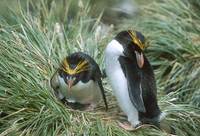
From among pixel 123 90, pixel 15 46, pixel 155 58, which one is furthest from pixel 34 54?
pixel 155 58

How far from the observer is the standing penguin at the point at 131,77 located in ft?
16.5

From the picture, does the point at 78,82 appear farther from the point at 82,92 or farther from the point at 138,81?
the point at 138,81

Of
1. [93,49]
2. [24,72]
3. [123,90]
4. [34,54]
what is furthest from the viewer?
[93,49]

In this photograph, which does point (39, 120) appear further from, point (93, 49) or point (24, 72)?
point (93, 49)

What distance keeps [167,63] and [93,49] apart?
792mm

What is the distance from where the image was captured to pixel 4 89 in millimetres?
5188

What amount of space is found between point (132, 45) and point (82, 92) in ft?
1.55

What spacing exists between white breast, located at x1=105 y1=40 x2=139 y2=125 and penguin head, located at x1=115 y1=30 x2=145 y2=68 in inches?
1.1

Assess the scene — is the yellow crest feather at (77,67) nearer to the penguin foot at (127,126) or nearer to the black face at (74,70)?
the black face at (74,70)

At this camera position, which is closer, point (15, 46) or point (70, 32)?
point (15, 46)

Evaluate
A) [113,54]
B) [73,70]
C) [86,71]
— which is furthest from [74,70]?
[113,54]

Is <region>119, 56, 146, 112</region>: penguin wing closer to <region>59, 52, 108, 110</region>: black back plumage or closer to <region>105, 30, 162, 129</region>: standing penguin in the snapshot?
<region>105, 30, 162, 129</region>: standing penguin

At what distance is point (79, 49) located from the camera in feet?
20.0

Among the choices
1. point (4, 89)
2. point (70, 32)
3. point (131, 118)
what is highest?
point (70, 32)
